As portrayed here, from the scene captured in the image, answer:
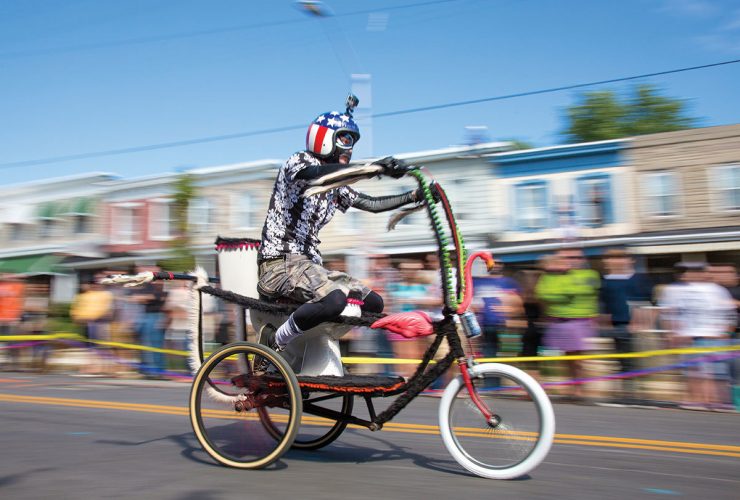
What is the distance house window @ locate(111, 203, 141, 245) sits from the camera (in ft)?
115

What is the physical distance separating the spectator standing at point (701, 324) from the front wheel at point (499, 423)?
4.80m

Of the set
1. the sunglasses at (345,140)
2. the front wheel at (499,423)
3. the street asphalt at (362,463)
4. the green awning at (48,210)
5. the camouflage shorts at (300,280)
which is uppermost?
the green awning at (48,210)

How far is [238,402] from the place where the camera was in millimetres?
4777

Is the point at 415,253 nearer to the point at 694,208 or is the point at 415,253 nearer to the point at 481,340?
the point at 694,208

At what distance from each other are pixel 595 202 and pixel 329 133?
897 inches

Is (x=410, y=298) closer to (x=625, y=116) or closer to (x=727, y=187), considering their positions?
(x=727, y=187)

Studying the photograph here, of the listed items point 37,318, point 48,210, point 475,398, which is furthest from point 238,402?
point 48,210

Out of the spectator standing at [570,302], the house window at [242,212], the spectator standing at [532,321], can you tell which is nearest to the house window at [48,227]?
the house window at [242,212]

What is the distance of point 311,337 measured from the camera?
4848 millimetres

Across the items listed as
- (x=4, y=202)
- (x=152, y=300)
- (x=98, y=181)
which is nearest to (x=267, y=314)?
(x=152, y=300)

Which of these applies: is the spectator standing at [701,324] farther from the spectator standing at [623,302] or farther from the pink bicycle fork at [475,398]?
the pink bicycle fork at [475,398]

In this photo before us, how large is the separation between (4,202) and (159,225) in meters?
11.3

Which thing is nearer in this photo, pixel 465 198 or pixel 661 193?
pixel 661 193

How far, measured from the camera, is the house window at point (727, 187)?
2408 cm
